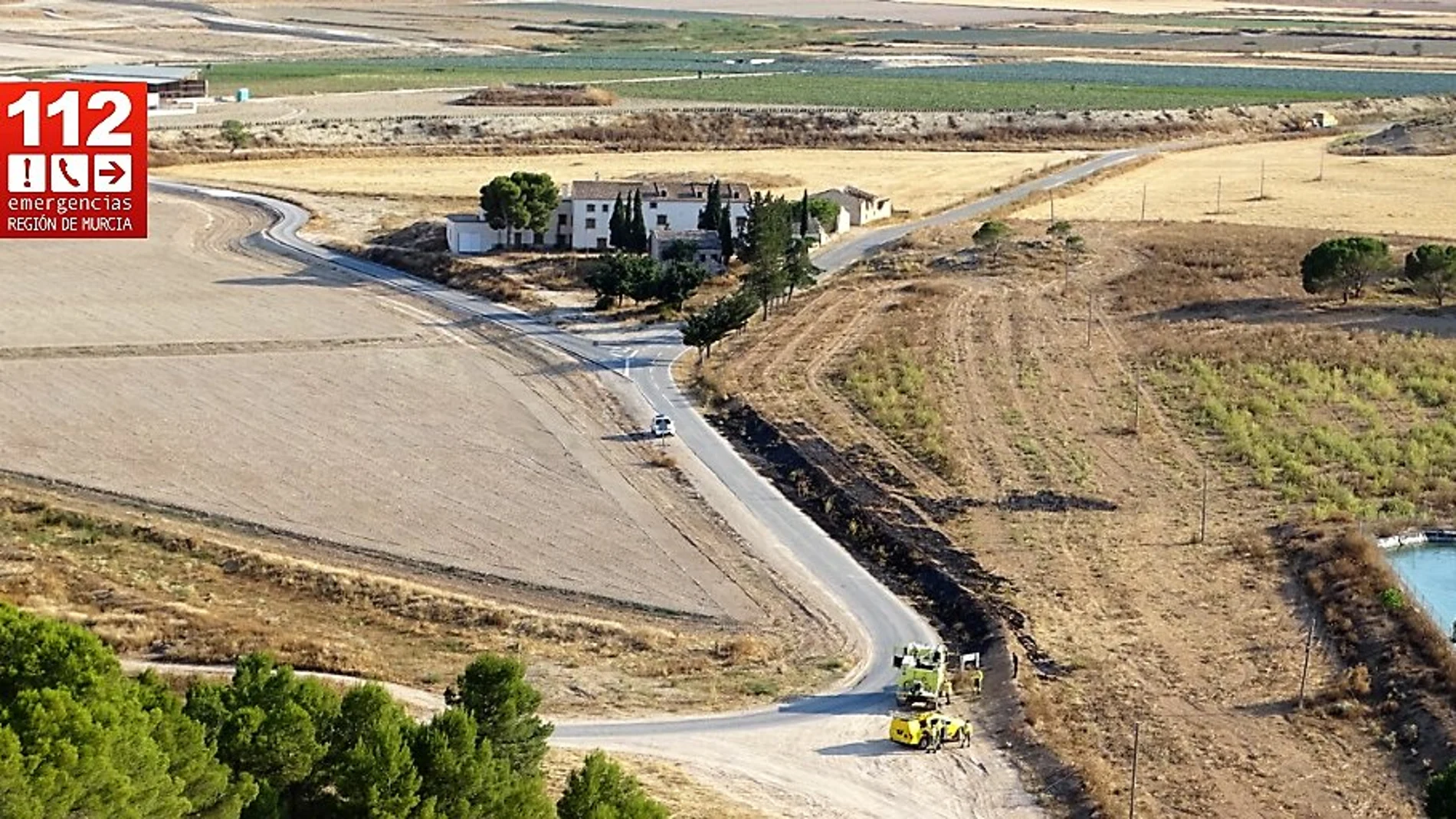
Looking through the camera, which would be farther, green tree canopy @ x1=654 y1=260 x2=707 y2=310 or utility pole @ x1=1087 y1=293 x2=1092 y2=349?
green tree canopy @ x1=654 y1=260 x2=707 y2=310

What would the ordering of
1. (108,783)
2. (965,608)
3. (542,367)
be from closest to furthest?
(108,783) → (965,608) → (542,367)

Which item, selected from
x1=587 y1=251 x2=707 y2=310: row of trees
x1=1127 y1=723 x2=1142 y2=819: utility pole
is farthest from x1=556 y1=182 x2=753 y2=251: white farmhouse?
x1=1127 y1=723 x2=1142 y2=819: utility pole

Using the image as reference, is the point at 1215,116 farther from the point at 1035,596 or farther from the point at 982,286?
the point at 1035,596

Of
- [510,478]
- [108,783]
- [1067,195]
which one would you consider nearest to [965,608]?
[510,478]

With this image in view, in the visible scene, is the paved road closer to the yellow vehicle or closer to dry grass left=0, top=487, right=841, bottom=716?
dry grass left=0, top=487, right=841, bottom=716

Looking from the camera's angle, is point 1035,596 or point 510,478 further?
point 510,478

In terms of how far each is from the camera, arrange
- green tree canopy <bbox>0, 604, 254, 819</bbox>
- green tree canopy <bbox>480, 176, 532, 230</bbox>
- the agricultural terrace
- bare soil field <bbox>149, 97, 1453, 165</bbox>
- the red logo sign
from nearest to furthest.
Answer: green tree canopy <bbox>0, 604, 254, 819</bbox> < the red logo sign < green tree canopy <bbox>480, 176, 532, 230</bbox> < bare soil field <bbox>149, 97, 1453, 165</bbox> < the agricultural terrace
